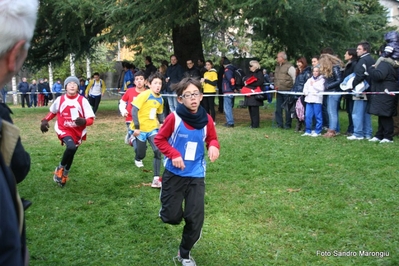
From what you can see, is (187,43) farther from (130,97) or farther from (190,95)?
(190,95)

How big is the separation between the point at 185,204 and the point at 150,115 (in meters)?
3.34

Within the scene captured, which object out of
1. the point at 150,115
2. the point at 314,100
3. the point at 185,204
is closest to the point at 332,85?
the point at 314,100

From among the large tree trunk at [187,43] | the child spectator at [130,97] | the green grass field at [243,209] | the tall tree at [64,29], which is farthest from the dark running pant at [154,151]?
the large tree trunk at [187,43]

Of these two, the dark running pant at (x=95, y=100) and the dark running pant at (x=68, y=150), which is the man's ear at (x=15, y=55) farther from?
the dark running pant at (x=95, y=100)

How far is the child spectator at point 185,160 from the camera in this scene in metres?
5.03

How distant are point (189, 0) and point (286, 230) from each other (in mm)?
9399

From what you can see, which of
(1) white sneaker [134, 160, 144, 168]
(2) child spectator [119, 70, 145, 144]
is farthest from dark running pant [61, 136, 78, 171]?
(1) white sneaker [134, 160, 144, 168]

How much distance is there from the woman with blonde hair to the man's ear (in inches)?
430

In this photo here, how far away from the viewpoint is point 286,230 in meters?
5.93

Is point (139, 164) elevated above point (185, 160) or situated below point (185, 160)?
below

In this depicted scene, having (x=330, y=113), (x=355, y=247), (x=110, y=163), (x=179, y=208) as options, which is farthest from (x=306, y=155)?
(x=179, y=208)

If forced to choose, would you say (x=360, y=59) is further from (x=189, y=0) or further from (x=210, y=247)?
(x=210, y=247)

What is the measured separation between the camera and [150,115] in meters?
8.17

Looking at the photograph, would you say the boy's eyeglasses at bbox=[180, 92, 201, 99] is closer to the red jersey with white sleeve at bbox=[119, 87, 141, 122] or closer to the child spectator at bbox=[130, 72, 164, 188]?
the child spectator at bbox=[130, 72, 164, 188]
